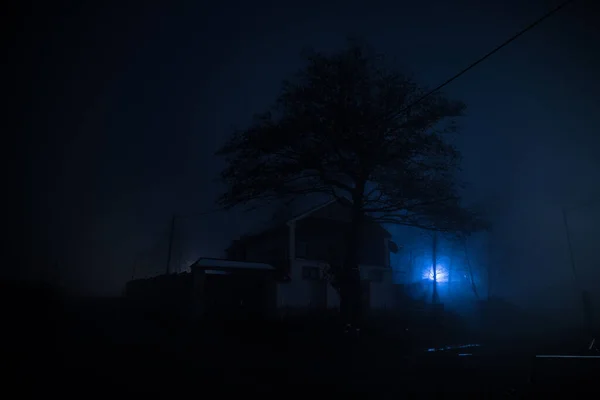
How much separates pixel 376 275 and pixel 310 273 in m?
6.65

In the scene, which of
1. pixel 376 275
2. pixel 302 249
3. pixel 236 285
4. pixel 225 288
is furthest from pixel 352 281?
pixel 376 275

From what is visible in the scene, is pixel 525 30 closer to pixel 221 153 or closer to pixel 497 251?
pixel 221 153

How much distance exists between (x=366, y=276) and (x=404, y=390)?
2339 cm

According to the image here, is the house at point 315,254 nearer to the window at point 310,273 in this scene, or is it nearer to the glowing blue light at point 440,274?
the window at point 310,273

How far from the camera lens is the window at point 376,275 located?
3000 centimetres

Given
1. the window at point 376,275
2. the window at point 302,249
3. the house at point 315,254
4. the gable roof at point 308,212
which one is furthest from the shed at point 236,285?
the window at point 376,275

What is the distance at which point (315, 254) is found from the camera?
2923 cm

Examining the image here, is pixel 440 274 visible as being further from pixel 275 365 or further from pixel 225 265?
pixel 275 365

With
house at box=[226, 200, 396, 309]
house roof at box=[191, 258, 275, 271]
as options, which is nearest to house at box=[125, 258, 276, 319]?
house roof at box=[191, 258, 275, 271]

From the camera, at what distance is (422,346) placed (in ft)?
42.0

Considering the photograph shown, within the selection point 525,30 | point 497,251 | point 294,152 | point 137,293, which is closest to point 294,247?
point 294,152

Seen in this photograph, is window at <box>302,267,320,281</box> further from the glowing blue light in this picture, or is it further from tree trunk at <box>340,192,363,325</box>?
the glowing blue light

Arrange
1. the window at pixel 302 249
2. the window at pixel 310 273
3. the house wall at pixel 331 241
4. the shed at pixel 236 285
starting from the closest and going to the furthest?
1. the shed at pixel 236 285
2. the window at pixel 310 273
3. the window at pixel 302 249
4. the house wall at pixel 331 241

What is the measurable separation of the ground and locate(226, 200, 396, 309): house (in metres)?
12.1
